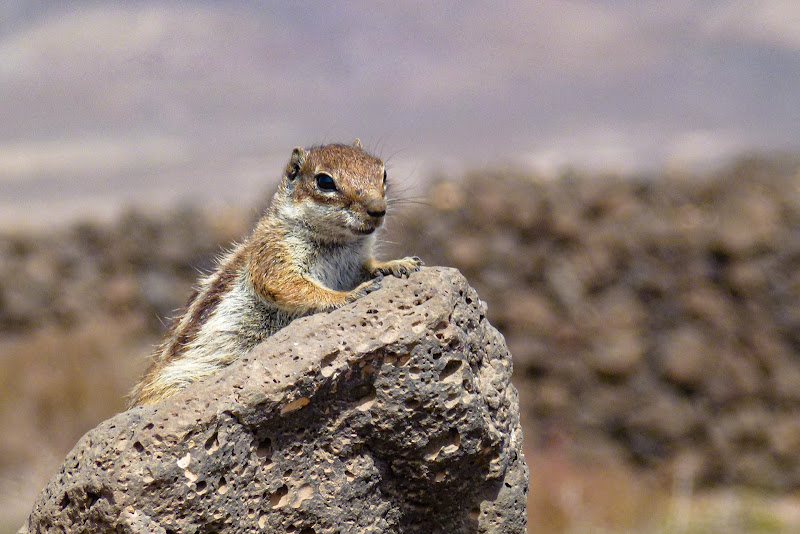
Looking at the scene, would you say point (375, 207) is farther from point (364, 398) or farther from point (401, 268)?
point (364, 398)

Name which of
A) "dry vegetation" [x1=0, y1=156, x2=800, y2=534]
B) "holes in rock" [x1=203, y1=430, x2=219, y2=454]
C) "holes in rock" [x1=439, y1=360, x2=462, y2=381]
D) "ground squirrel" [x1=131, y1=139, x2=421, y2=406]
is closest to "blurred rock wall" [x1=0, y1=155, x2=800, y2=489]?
"dry vegetation" [x1=0, y1=156, x2=800, y2=534]

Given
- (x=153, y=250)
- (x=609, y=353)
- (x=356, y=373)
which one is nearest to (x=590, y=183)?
(x=609, y=353)

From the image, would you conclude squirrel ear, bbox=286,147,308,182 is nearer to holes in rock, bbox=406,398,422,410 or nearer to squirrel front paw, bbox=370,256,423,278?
squirrel front paw, bbox=370,256,423,278

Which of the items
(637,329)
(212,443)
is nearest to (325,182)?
(212,443)

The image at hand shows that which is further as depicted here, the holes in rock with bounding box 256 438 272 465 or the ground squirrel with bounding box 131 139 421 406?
the ground squirrel with bounding box 131 139 421 406

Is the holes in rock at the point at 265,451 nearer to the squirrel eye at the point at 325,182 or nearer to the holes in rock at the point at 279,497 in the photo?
the holes in rock at the point at 279,497

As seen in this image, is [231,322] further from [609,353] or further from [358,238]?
[609,353]

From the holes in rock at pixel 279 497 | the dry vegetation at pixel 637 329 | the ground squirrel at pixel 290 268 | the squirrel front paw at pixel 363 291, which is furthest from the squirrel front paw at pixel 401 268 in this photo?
the dry vegetation at pixel 637 329
